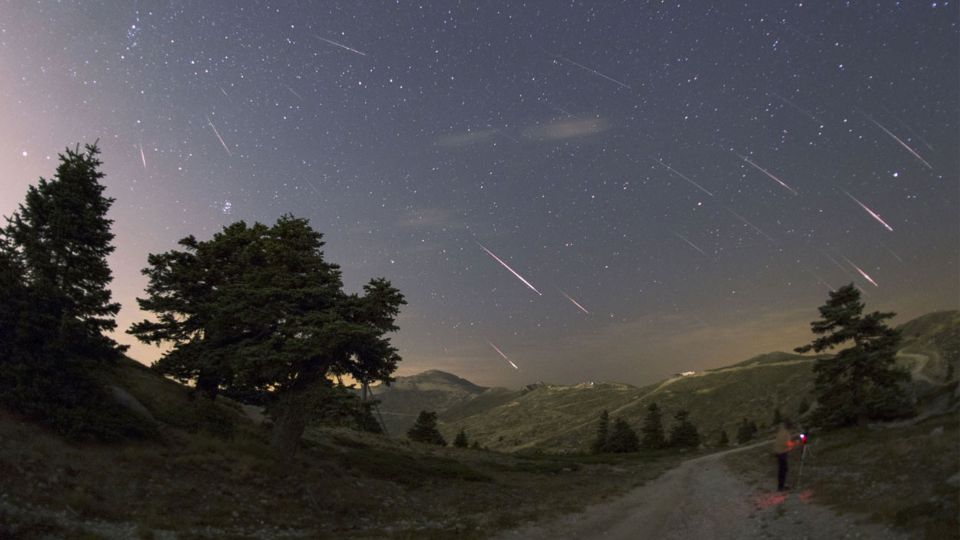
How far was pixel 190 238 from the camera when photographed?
99.2ft

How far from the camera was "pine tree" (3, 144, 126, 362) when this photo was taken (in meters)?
20.2

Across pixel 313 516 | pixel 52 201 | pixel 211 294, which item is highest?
pixel 52 201

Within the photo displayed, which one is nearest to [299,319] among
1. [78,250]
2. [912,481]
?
[78,250]

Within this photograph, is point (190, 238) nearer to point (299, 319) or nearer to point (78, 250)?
point (78, 250)

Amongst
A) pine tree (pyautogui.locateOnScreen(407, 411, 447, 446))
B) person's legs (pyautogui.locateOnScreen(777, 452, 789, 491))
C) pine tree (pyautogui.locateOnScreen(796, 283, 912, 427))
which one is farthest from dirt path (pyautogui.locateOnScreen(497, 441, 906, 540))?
pine tree (pyautogui.locateOnScreen(407, 411, 447, 446))

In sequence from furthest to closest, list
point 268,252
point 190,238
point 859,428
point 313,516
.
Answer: point 859,428 → point 190,238 → point 268,252 → point 313,516

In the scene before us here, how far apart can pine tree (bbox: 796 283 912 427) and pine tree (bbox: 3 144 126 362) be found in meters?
47.3

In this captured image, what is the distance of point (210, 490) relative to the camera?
57.4 feet

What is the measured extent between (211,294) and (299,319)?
356 inches

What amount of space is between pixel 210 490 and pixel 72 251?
42.7 ft

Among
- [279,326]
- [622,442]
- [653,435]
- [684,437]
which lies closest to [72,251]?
[279,326]

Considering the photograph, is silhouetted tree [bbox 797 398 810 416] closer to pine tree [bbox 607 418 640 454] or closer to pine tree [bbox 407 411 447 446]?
pine tree [bbox 607 418 640 454]

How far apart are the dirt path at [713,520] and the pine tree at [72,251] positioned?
1942 cm

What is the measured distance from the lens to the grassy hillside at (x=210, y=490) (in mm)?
13516
